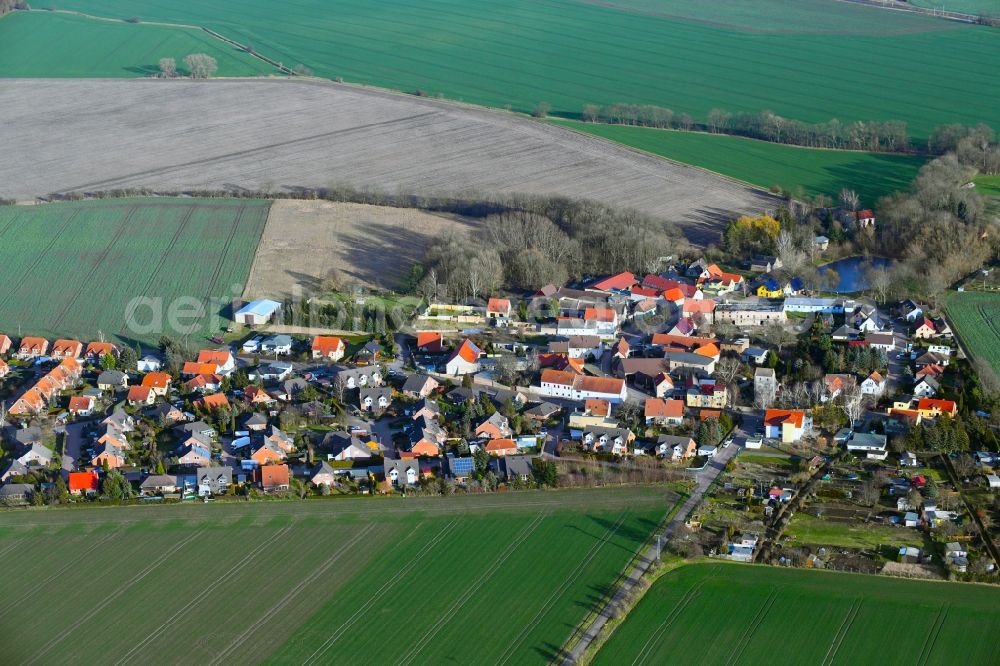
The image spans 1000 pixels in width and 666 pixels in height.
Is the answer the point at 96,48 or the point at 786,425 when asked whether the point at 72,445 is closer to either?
the point at 786,425

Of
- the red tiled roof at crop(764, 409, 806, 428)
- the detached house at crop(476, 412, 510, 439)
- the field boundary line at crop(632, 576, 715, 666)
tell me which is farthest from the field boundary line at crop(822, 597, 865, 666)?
the detached house at crop(476, 412, 510, 439)

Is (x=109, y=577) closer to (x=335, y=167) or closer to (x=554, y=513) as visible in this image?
(x=554, y=513)

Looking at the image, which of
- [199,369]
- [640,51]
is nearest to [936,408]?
[199,369]

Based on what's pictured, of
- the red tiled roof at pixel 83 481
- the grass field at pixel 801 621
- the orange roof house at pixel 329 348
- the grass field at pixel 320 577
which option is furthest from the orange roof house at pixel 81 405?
the grass field at pixel 801 621

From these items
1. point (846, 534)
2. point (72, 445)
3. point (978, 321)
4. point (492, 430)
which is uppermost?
point (978, 321)

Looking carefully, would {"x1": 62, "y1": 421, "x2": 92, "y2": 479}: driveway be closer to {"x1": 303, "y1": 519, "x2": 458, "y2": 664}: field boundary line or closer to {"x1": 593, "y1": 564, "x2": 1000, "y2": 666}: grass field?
{"x1": 303, "y1": 519, "x2": 458, "y2": 664}: field boundary line

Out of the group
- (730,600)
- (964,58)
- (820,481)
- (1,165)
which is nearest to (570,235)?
(820,481)

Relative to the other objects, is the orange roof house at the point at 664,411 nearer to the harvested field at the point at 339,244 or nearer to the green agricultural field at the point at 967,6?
the harvested field at the point at 339,244
